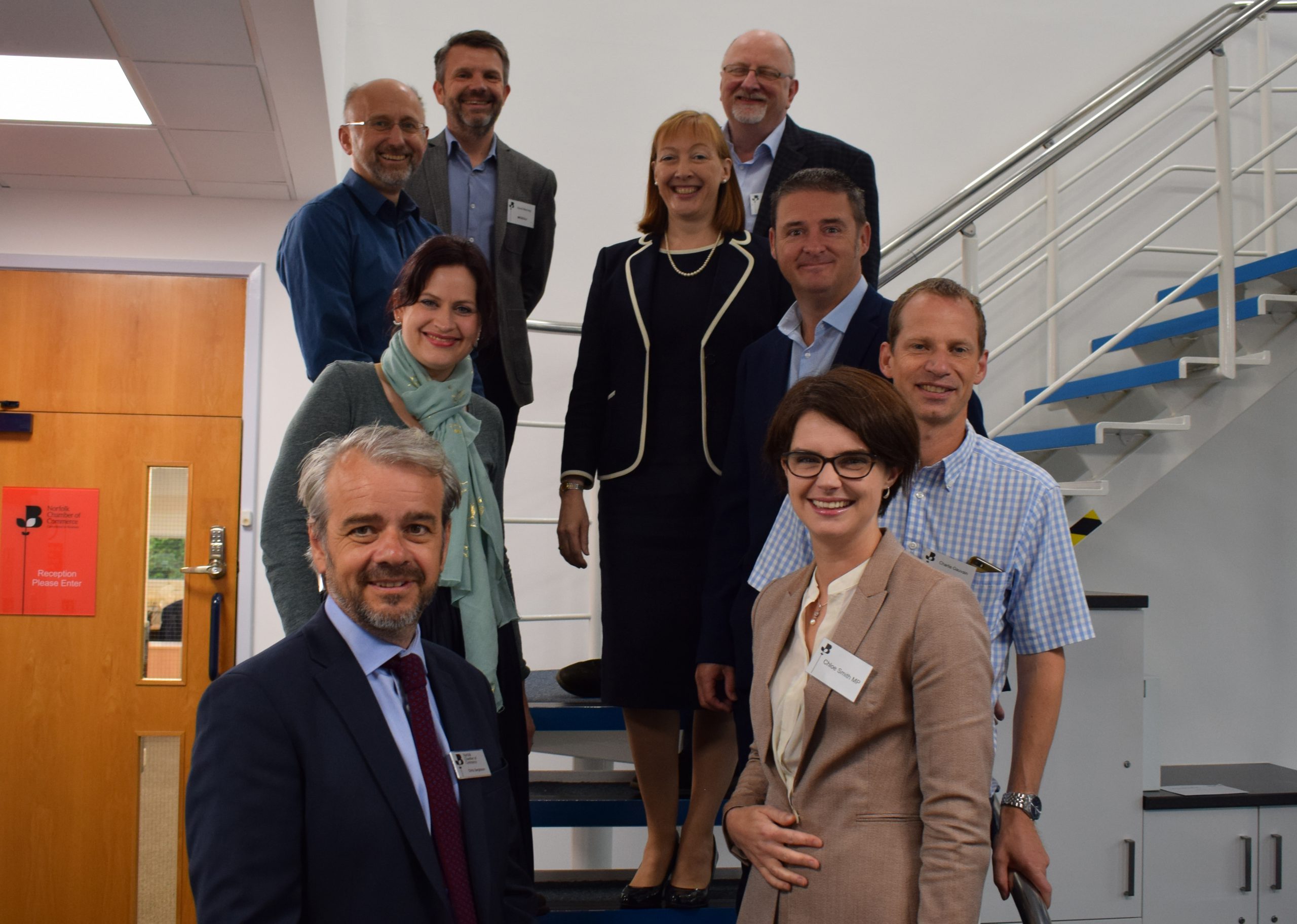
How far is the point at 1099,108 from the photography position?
188 inches

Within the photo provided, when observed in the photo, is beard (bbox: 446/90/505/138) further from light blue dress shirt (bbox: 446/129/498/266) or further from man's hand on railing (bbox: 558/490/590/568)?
man's hand on railing (bbox: 558/490/590/568)

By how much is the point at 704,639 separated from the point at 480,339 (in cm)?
77

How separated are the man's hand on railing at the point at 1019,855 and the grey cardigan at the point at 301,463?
1.07 m

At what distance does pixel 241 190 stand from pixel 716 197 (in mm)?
2809

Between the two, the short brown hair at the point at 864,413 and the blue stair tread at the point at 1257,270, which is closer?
the short brown hair at the point at 864,413

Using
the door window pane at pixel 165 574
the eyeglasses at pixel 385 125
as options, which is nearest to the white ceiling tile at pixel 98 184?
the door window pane at pixel 165 574

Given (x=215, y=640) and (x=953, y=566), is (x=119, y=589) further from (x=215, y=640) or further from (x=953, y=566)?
(x=953, y=566)

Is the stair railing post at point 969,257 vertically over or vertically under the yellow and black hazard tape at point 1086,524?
over

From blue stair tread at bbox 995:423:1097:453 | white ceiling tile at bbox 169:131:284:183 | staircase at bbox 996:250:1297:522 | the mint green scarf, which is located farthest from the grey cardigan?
staircase at bbox 996:250:1297:522

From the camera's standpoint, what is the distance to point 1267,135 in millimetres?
4496

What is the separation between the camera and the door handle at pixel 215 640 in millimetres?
4309

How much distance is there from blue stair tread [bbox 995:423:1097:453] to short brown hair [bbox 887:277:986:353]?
199cm

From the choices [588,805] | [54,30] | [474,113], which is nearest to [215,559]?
[54,30]

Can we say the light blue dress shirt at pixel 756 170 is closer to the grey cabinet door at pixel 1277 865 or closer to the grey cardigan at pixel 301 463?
the grey cardigan at pixel 301 463
